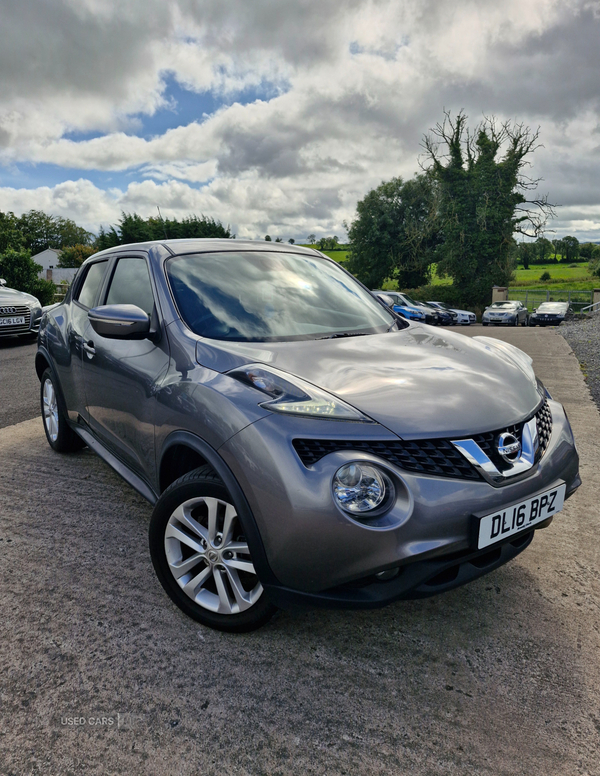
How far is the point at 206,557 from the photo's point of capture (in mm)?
2238

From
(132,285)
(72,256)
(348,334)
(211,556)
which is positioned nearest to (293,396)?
(211,556)

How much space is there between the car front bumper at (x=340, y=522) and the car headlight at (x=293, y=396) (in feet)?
0.14

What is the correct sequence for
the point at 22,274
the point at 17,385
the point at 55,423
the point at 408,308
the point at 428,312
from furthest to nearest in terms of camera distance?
the point at 428,312, the point at 408,308, the point at 22,274, the point at 17,385, the point at 55,423

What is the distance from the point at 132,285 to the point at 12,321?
375 inches

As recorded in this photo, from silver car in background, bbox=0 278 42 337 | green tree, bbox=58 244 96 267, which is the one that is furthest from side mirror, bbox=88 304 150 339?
green tree, bbox=58 244 96 267

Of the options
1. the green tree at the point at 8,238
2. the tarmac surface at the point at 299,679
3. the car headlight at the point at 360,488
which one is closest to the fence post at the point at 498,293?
the tarmac surface at the point at 299,679

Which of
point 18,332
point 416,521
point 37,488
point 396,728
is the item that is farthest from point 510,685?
point 18,332

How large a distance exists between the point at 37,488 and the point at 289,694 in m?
2.65

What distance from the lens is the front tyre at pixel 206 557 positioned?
84.7 inches

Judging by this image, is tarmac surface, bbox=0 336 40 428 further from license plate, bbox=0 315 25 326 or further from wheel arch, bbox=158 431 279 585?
wheel arch, bbox=158 431 279 585

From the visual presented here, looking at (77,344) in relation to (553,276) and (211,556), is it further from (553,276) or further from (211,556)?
(553,276)

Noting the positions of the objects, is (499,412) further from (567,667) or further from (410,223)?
(410,223)

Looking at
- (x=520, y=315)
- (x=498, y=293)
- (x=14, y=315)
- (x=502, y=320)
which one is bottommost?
(x=502, y=320)

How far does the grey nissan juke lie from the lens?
72.9 inches
